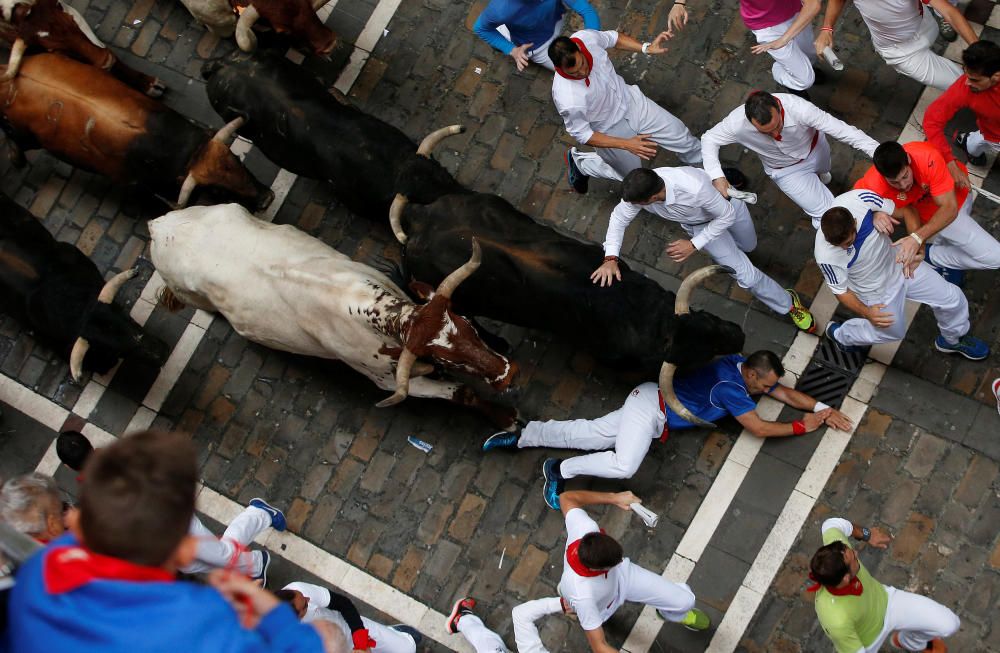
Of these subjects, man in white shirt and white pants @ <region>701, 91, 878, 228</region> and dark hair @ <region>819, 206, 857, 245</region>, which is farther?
man in white shirt and white pants @ <region>701, 91, 878, 228</region>

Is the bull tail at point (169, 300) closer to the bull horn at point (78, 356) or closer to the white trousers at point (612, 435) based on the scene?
the bull horn at point (78, 356)

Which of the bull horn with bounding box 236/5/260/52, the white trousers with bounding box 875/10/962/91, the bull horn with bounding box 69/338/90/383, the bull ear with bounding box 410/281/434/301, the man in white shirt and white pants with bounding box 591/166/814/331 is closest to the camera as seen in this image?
the man in white shirt and white pants with bounding box 591/166/814/331

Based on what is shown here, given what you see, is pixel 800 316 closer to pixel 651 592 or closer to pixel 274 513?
pixel 651 592

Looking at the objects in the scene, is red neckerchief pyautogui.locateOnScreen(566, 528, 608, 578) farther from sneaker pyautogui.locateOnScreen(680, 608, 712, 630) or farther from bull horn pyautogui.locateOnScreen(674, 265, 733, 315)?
bull horn pyautogui.locateOnScreen(674, 265, 733, 315)

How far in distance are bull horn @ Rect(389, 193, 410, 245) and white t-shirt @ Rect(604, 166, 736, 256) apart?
76.4 inches

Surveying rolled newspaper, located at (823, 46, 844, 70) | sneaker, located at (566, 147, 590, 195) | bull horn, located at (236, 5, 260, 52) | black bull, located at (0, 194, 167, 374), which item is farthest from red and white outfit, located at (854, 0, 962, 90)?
black bull, located at (0, 194, 167, 374)

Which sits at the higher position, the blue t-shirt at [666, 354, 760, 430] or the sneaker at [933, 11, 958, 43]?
the sneaker at [933, 11, 958, 43]

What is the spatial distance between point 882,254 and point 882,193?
0.50 meters

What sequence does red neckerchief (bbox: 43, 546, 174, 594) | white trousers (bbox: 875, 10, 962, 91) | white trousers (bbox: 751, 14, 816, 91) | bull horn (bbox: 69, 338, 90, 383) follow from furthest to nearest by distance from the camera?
1. bull horn (bbox: 69, 338, 90, 383)
2. white trousers (bbox: 751, 14, 816, 91)
3. white trousers (bbox: 875, 10, 962, 91)
4. red neckerchief (bbox: 43, 546, 174, 594)

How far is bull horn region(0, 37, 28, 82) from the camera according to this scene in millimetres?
10766

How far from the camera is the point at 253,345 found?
10586mm

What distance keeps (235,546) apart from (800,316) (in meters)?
5.45

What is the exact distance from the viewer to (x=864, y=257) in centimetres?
786

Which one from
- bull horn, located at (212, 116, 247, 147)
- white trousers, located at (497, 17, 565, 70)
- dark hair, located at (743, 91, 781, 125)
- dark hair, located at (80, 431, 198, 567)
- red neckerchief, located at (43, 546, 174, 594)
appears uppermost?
dark hair, located at (743, 91, 781, 125)
